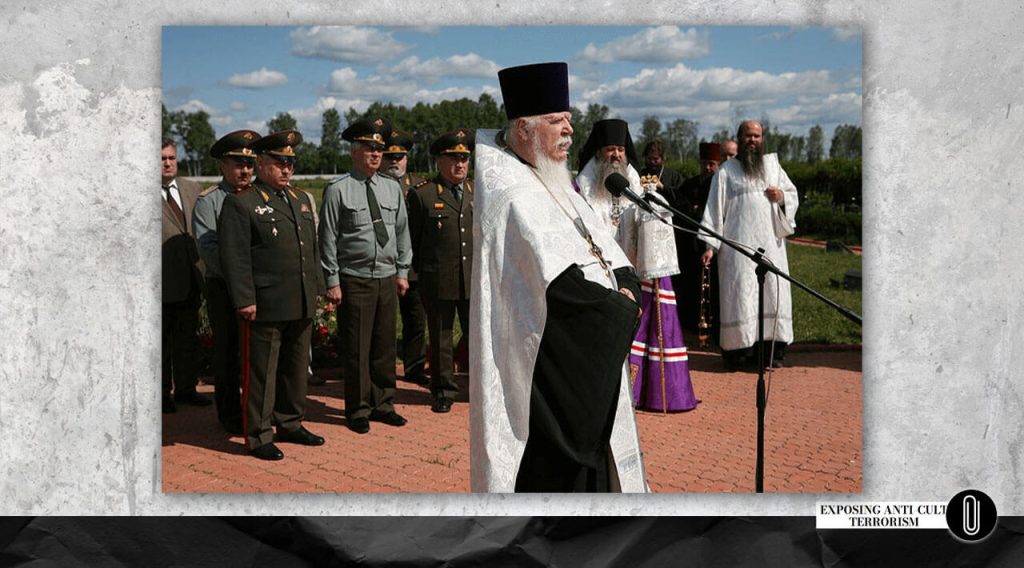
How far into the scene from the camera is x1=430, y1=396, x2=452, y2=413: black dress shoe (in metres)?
4.85

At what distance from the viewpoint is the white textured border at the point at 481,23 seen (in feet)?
13.0

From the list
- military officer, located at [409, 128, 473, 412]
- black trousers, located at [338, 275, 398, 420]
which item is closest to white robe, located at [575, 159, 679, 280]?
military officer, located at [409, 128, 473, 412]

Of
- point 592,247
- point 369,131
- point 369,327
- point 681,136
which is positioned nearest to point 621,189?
point 592,247

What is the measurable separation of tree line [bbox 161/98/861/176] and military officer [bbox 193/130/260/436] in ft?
0.27

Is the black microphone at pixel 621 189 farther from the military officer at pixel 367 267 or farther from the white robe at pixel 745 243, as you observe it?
the white robe at pixel 745 243

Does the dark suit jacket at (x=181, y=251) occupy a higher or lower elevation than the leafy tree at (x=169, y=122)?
lower

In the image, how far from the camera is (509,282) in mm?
3713

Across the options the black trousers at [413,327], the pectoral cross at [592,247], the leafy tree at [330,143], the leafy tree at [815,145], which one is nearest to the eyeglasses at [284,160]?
the leafy tree at [330,143]

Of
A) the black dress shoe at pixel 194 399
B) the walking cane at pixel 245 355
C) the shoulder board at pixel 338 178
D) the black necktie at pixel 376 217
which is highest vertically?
the shoulder board at pixel 338 178

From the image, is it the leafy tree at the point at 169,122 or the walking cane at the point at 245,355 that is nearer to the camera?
the leafy tree at the point at 169,122

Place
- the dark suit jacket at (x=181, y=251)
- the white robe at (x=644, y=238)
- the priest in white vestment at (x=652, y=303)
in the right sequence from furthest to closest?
the white robe at (x=644, y=238)
the priest in white vestment at (x=652, y=303)
the dark suit jacket at (x=181, y=251)

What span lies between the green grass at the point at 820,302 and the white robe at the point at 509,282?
Answer: 1175mm

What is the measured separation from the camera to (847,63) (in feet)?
13.2

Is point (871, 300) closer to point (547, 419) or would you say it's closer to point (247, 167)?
point (547, 419)
